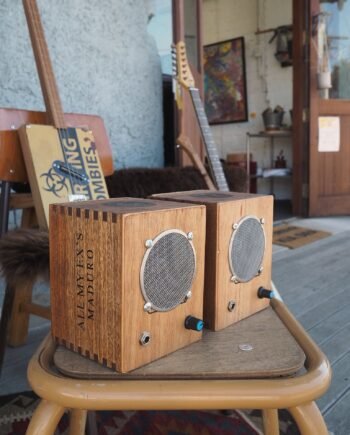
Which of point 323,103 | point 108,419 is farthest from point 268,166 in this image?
point 108,419

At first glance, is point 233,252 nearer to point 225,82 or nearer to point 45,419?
point 45,419

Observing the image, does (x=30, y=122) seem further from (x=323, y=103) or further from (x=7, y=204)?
(x=323, y=103)

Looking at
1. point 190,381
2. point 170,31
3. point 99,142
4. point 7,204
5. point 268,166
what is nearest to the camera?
point 190,381

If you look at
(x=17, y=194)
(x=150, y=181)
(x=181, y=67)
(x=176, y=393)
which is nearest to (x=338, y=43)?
(x=181, y=67)

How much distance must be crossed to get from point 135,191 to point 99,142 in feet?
1.70

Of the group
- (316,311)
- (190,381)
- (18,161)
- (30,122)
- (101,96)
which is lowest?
(316,311)

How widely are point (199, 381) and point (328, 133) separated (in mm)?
3807

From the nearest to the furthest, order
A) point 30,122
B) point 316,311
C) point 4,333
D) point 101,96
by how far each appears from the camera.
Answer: point 4,333 < point 30,122 < point 316,311 < point 101,96

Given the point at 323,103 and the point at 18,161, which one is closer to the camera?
the point at 18,161

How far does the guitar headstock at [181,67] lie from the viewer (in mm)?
2342

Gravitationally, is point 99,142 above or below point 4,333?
above

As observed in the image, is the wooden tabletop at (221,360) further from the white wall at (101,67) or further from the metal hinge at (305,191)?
the metal hinge at (305,191)

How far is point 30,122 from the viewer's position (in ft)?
4.80

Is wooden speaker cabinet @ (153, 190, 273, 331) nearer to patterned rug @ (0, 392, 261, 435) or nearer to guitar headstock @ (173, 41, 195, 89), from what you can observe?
patterned rug @ (0, 392, 261, 435)
